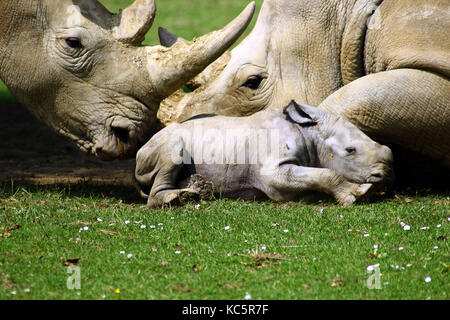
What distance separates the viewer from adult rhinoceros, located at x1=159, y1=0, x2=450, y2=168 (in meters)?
7.20

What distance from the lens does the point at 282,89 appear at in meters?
7.99

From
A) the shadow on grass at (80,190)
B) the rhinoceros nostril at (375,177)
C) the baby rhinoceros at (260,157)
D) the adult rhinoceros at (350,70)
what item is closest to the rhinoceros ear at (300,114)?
the baby rhinoceros at (260,157)

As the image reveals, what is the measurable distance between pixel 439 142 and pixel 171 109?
8.65 feet

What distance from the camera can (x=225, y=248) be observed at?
5.75 m

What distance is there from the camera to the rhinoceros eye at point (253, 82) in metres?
8.05

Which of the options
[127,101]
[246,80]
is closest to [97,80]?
[127,101]

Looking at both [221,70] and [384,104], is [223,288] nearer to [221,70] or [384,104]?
[384,104]

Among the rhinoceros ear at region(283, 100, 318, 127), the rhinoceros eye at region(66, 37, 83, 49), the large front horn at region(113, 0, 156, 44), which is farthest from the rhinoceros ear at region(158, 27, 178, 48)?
the rhinoceros ear at region(283, 100, 318, 127)

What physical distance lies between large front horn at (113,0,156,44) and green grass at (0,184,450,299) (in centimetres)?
157

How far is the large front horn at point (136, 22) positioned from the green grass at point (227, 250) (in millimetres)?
1572

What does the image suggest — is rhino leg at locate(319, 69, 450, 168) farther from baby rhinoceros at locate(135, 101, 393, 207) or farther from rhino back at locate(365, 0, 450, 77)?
baby rhinoceros at locate(135, 101, 393, 207)

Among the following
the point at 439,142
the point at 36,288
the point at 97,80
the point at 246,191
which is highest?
the point at 97,80

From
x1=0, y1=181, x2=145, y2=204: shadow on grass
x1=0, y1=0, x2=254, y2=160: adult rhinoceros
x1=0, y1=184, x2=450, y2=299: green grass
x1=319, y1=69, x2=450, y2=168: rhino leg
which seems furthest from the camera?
x1=0, y1=181, x2=145, y2=204: shadow on grass

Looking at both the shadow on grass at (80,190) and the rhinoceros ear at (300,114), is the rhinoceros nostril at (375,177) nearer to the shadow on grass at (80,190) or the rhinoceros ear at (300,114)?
the rhinoceros ear at (300,114)
